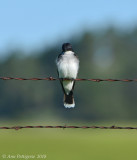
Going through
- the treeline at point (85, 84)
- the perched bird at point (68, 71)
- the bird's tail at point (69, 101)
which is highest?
the perched bird at point (68, 71)

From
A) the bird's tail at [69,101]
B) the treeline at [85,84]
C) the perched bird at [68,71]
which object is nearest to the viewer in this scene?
the bird's tail at [69,101]

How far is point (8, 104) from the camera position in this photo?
93562 mm

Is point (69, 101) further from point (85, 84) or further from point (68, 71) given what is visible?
point (85, 84)

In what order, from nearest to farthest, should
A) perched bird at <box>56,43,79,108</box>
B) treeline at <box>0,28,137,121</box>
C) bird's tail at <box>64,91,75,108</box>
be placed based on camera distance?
bird's tail at <box>64,91,75,108</box>, perched bird at <box>56,43,79,108</box>, treeline at <box>0,28,137,121</box>

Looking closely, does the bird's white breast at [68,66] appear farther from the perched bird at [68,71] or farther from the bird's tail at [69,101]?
the bird's tail at [69,101]

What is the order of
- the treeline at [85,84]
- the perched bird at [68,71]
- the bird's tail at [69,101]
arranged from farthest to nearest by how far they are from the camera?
the treeline at [85,84] → the perched bird at [68,71] → the bird's tail at [69,101]

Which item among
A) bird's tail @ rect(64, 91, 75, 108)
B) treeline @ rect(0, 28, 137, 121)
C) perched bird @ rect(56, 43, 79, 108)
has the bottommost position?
treeline @ rect(0, 28, 137, 121)

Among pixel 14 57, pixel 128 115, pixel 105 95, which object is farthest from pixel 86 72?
pixel 14 57

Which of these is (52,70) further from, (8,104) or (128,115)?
(128,115)

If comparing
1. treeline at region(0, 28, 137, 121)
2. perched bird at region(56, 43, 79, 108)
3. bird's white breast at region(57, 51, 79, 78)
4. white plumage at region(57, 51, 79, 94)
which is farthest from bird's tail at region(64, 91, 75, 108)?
treeline at region(0, 28, 137, 121)

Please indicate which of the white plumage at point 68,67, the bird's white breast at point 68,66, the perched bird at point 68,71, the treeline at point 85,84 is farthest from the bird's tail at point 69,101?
the treeline at point 85,84

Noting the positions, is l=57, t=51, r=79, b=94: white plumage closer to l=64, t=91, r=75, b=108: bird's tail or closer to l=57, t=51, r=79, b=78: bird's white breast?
l=57, t=51, r=79, b=78: bird's white breast
